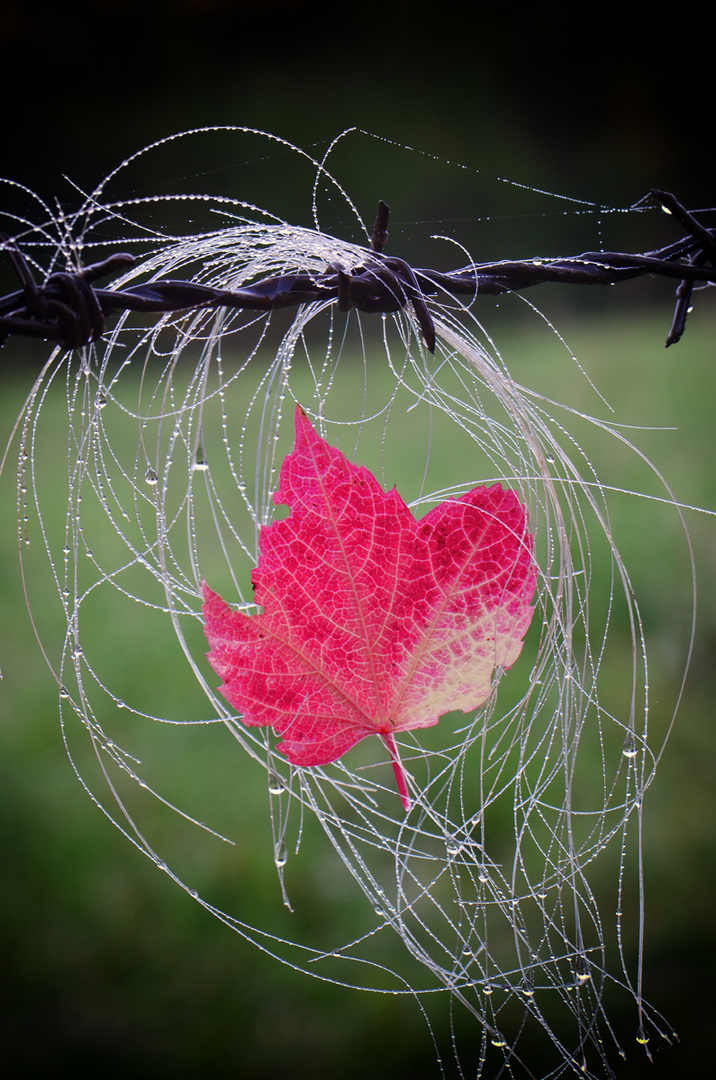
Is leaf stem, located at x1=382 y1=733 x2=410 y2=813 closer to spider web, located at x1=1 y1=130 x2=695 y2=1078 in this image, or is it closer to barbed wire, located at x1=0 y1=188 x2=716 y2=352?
spider web, located at x1=1 y1=130 x2=695 y2=1078

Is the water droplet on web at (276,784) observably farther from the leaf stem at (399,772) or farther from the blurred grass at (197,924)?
the blurred grass at (197,924)

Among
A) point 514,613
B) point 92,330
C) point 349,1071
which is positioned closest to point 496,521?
point 514,613

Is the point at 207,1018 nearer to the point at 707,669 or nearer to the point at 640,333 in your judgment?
the point at 707,669

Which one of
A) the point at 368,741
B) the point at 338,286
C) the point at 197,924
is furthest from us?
the point at 368,741

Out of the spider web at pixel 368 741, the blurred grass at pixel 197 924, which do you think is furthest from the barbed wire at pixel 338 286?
the blurred grass at pixel 197 924

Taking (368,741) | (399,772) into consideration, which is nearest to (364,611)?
(399,772)

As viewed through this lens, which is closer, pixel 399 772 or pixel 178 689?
pixel 399 772

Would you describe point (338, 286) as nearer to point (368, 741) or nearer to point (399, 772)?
point (399, 772)
